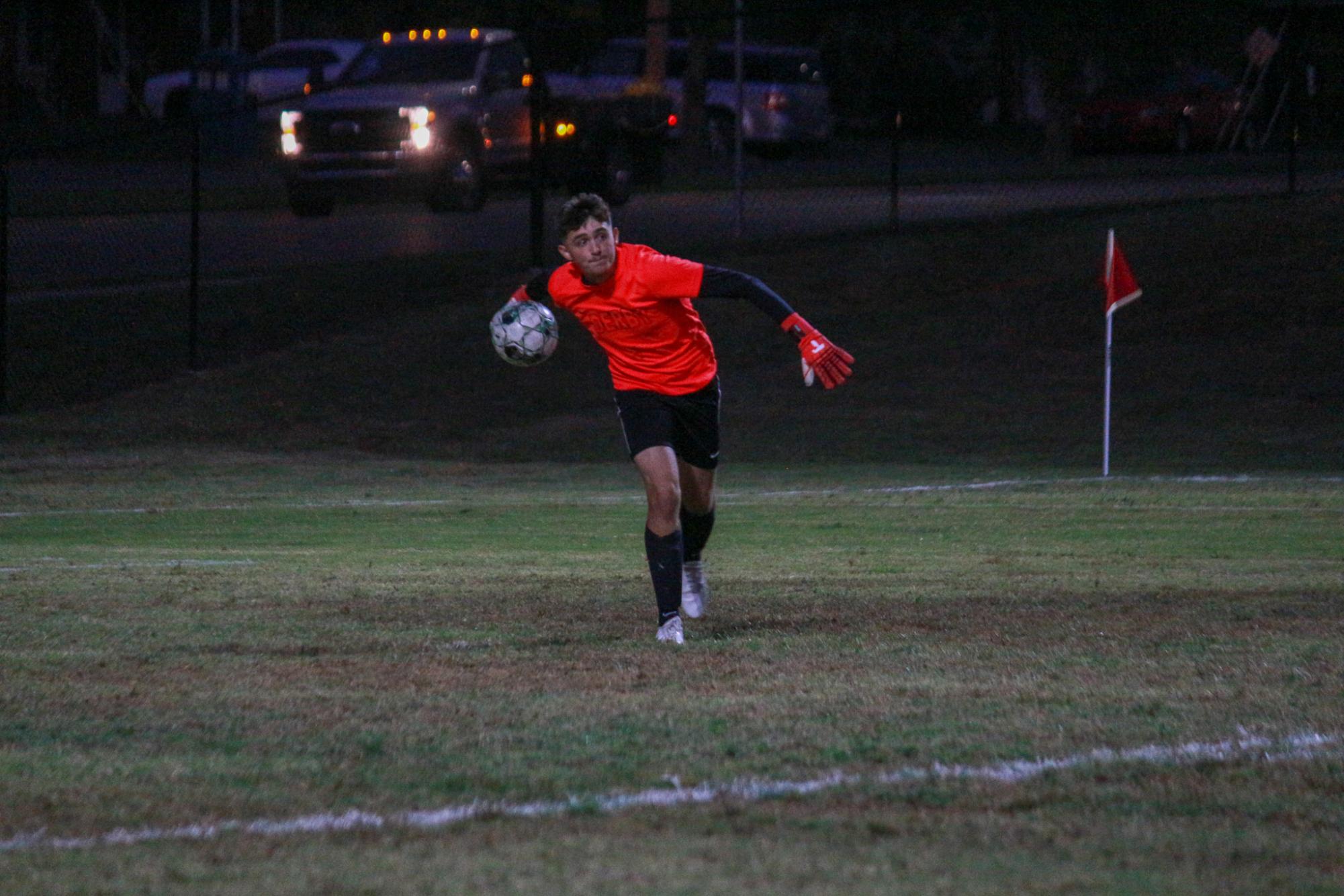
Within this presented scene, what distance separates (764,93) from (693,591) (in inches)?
1266

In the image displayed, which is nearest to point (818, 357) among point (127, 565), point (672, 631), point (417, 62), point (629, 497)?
point (672, 631)

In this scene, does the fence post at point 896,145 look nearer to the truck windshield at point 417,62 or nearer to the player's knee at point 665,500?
the truck windshield at point 417,62

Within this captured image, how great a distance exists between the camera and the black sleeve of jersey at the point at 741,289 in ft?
26.6

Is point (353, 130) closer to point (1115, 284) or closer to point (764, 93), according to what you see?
point (1115, 284)

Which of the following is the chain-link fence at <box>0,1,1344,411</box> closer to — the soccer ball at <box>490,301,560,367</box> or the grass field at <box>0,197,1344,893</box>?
the grass field at <box>0,197,1344,893</box>

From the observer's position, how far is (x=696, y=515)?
Answer: 880 cm

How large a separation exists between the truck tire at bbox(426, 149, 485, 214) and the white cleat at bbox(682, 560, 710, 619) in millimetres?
18382

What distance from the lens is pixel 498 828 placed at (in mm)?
4973

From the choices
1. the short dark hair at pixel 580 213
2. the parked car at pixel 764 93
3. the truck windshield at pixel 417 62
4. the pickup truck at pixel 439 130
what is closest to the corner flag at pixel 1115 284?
the short dark hair at pixel 580 213

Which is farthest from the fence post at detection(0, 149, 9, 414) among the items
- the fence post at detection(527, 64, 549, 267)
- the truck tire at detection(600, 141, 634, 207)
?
the truck tire at detection(600, 141, 634, 207)

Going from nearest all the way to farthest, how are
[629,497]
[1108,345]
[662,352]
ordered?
[662,352]
[629,497]
[1108,345]

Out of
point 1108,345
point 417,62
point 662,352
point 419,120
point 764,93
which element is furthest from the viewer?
point 764,93

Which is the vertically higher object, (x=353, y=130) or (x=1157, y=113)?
(x=1157, y=113)

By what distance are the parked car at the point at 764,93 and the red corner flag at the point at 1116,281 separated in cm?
2175
